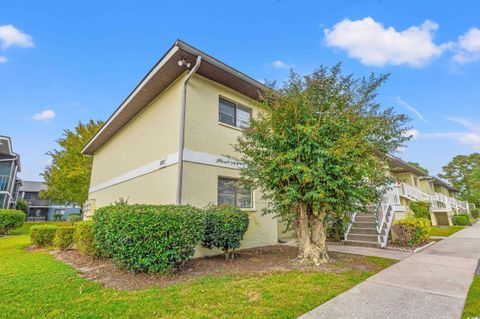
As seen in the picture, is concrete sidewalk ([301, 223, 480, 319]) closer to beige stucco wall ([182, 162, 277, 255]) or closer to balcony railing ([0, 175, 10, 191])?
beige stucco wall ([182, 162, 277, 255])

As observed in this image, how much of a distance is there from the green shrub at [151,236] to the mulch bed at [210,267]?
0.84 ft

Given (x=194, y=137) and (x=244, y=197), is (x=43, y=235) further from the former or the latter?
(x=244, y=197)

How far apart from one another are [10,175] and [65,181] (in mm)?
6884

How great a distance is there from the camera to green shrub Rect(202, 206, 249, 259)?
244 inches

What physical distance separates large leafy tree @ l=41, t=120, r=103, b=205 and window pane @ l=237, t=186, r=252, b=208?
18668mm

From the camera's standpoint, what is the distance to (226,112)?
918 centimetres

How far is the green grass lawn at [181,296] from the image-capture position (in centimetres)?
327

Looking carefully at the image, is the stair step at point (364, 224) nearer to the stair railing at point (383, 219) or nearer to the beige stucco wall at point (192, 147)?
the stair railing at point (383, 219)

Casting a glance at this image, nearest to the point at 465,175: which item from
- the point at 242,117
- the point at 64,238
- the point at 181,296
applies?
the point at 242,117

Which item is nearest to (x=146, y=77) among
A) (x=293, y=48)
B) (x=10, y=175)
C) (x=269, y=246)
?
(x=293, y=48)

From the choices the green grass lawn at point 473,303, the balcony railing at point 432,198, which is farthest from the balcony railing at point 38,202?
the green grass lawn at point 473,303

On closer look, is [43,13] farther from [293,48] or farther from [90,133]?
[90,133]

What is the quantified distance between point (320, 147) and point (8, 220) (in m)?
18.7

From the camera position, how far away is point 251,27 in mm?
11211
